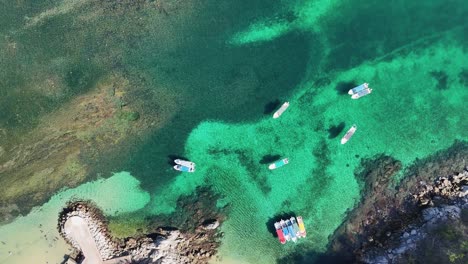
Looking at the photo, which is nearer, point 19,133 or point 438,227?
point 438,227

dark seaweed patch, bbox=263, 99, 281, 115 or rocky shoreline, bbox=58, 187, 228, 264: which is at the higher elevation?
dark seaweed patch, bbox=263, 99, 281, 115

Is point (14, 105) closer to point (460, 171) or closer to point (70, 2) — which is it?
point (70, 2)

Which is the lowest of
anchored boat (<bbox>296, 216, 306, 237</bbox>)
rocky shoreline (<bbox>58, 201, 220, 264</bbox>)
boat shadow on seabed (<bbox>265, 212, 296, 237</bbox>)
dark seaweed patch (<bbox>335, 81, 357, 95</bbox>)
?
anchored boat (<bbox>296, 216, 306, 237</bbox>)

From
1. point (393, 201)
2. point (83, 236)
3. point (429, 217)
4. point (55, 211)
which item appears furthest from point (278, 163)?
point (55, 211)

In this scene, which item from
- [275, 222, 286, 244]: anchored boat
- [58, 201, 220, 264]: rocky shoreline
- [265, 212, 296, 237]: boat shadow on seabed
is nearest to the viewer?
[58, 201, 220, 264]: rocky shoreline

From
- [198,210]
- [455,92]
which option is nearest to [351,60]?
[455,92]

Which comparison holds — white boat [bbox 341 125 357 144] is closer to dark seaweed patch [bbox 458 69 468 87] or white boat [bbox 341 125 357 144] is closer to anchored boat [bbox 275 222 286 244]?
anchored boat [bbox 275 222 286 244]

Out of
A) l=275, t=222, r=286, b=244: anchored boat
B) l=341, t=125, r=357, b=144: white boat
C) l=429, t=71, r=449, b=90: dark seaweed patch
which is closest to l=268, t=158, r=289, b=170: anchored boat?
l=275, t=222, r=286, b=244: anchored boat
